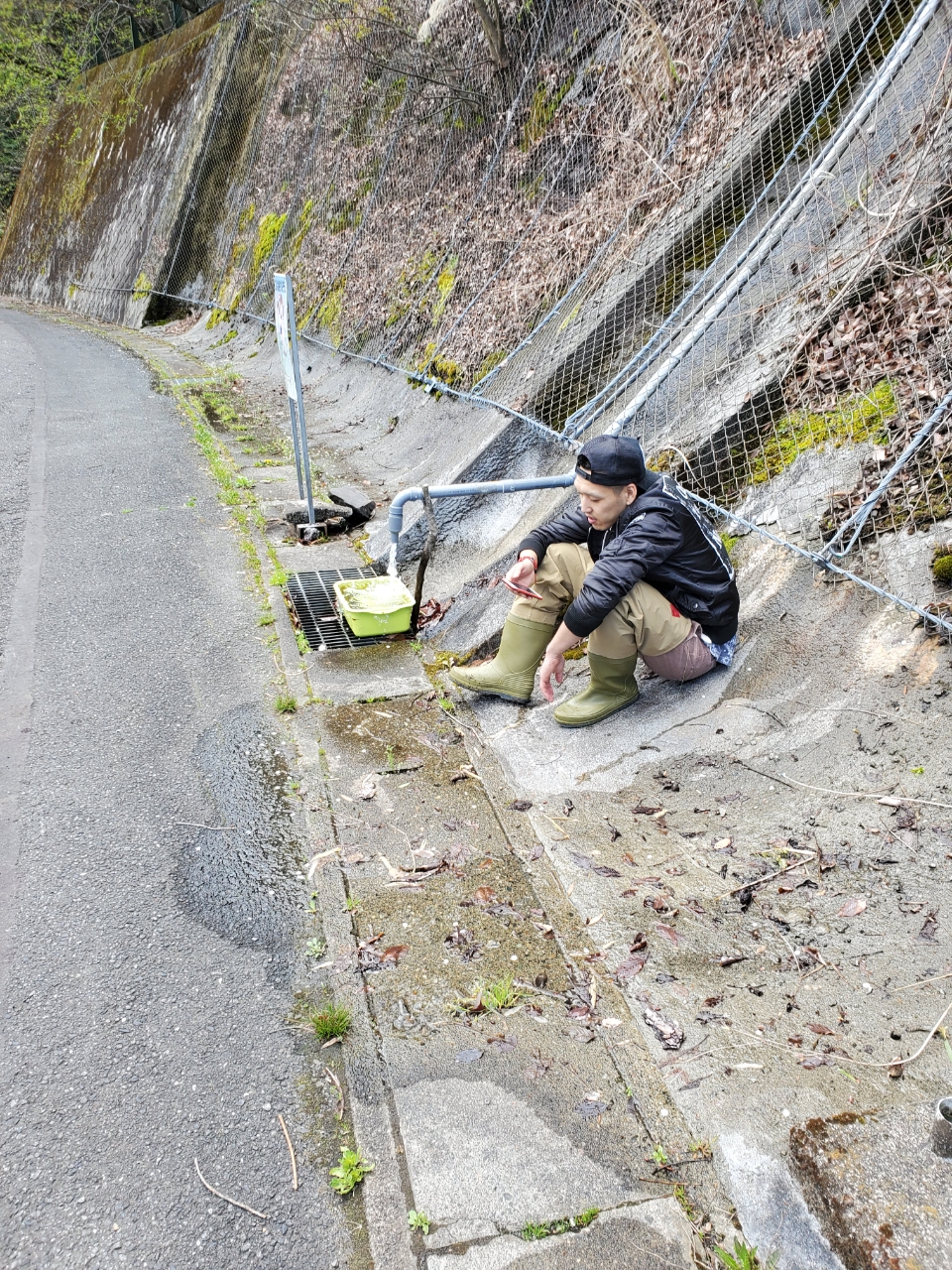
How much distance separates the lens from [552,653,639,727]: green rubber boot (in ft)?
13.4

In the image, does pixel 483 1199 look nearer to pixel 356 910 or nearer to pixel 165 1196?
pixel 165 1196

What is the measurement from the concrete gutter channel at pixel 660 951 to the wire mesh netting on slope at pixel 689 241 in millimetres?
759

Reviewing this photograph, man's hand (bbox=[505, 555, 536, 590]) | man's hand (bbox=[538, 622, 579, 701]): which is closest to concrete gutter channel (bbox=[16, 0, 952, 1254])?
man's hand (bbox=[538, 622, 579, 701])

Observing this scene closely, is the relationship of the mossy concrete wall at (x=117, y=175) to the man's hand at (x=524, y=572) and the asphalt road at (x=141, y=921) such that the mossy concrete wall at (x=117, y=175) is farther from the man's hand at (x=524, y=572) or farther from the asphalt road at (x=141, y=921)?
the man's hand at (x=524, y=572)

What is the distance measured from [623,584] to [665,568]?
0.28 m

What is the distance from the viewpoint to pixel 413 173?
11344mm

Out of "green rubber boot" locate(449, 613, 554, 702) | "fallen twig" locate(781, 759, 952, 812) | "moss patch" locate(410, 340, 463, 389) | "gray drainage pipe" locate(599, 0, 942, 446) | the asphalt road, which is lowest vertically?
the asphalt road

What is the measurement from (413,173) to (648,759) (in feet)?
33.5

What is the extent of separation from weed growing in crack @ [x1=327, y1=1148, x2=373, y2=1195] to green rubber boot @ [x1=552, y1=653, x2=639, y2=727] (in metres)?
2.25

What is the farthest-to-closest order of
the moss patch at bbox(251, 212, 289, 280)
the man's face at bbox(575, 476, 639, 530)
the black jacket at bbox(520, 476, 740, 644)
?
the moss patch at bbox(251, 212, 289, 280) < the man's face at bbox(575, 476, 639, 530) < the black jacket at bbox(520, 476, 740, 644)

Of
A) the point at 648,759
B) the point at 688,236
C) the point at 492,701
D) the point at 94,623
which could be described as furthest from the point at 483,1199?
the point at 688,236

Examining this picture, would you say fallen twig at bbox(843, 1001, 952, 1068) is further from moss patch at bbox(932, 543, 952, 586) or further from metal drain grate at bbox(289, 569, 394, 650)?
metal drain grate at bbox(289, 569, 394, 650)

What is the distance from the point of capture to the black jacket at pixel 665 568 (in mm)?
3637

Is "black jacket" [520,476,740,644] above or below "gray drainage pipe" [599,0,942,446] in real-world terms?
below
